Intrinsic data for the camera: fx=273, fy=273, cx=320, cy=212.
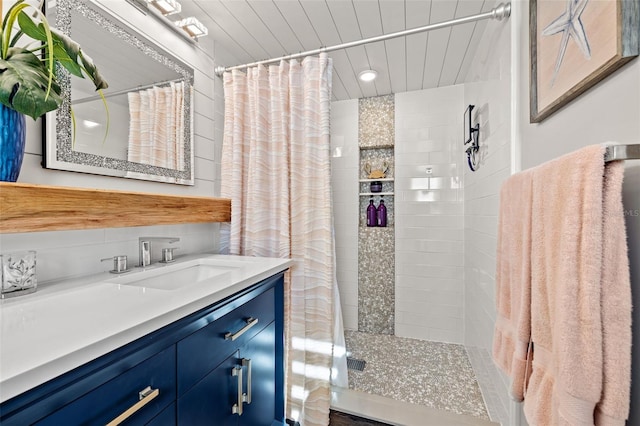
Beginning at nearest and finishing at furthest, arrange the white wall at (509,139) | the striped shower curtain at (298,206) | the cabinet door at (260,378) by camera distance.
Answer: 1. the white wall at (509,139)
2. the cabinet door at (260,378)
3. the striped shower curtain at (298,206)

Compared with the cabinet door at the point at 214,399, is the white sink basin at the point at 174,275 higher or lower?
higher

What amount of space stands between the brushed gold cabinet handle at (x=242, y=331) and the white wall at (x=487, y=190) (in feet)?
4.14

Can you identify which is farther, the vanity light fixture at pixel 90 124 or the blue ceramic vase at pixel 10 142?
the vanity light fixture at pixel 90 124

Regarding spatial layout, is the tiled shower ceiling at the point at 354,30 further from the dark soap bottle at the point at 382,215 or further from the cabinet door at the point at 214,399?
the cabinet door at the point at 214,399

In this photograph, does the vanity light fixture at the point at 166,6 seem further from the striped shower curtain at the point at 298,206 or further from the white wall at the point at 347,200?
the white wall at the point at 347,200

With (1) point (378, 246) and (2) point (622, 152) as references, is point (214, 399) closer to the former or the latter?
(2) point (622, 152)

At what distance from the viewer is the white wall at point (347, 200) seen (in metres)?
2.76

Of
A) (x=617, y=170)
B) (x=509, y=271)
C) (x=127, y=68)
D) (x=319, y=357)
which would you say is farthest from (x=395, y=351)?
(x=127, y=68)

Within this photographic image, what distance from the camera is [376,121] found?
2.71 metres

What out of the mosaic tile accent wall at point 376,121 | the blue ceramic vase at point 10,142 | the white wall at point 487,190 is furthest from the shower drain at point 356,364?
the blue ceramic vase at point 10,142

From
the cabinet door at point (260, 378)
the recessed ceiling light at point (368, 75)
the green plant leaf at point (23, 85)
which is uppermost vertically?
the recessed ceiling light at point (368, 75)

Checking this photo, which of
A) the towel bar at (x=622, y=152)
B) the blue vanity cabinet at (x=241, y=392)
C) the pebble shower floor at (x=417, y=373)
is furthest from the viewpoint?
the pebble shower floor at (x=417, y=373)

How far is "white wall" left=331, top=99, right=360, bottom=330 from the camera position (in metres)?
2.76

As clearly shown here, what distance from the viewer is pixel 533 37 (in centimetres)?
97
